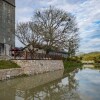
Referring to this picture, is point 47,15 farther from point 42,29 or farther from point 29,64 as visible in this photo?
point 29,64

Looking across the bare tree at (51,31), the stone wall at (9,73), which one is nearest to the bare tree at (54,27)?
the bare tree at (51,31)

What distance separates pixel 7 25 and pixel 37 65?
13.4 m

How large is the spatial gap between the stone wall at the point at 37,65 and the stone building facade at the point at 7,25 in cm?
835

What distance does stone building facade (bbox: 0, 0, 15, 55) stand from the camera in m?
40.1

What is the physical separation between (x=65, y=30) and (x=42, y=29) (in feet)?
14.6

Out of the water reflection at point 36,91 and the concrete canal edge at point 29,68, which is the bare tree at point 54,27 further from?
the water reflection at point 36,91

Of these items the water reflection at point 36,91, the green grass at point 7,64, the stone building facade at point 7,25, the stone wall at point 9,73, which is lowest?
the water reflection at point 36,91

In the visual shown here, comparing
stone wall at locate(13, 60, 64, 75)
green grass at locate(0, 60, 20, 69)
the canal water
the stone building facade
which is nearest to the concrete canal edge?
stone wall at locate(13, 60, 64, 75)

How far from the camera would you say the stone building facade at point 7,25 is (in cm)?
4009

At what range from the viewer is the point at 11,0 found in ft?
142

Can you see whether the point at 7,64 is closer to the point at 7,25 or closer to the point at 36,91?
the point at 36,91

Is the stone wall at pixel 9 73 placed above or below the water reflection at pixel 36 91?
above

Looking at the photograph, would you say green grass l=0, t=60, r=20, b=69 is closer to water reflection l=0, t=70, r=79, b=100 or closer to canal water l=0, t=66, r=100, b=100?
canal water l=0, t=66, r=100, b=100

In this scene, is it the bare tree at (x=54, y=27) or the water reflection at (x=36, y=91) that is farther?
the bare tree at (x=54, y=27)
